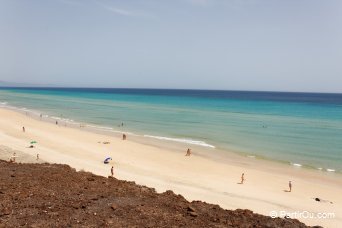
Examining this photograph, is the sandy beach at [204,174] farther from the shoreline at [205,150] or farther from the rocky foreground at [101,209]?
the rocky foreground at [101,209]

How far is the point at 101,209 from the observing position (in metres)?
10.8

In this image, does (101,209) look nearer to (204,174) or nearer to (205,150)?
(204,174)

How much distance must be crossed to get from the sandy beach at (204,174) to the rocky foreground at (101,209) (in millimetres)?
7547

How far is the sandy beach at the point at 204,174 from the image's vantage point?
65.9 ft

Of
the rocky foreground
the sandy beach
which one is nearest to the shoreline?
the sandy beach

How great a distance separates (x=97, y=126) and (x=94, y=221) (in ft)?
149

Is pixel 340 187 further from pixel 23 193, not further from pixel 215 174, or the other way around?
pixel 23 193

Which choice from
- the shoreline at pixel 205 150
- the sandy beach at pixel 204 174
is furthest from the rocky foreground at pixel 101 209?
the shoreline at pixel 205 150

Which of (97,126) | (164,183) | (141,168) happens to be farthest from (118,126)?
(164,183)

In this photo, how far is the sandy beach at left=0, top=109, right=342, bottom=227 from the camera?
65.9 feet

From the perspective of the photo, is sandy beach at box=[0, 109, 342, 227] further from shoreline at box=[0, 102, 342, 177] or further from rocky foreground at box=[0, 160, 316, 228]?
rocky foreground at box=[0, 160, 316, 228]

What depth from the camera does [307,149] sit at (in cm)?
3909

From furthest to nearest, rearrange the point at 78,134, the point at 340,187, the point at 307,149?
the point at 78,134 → the point at 307,149 → the point at 340,187

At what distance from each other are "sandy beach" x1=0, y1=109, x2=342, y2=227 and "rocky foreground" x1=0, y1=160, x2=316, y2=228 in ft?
24.8
